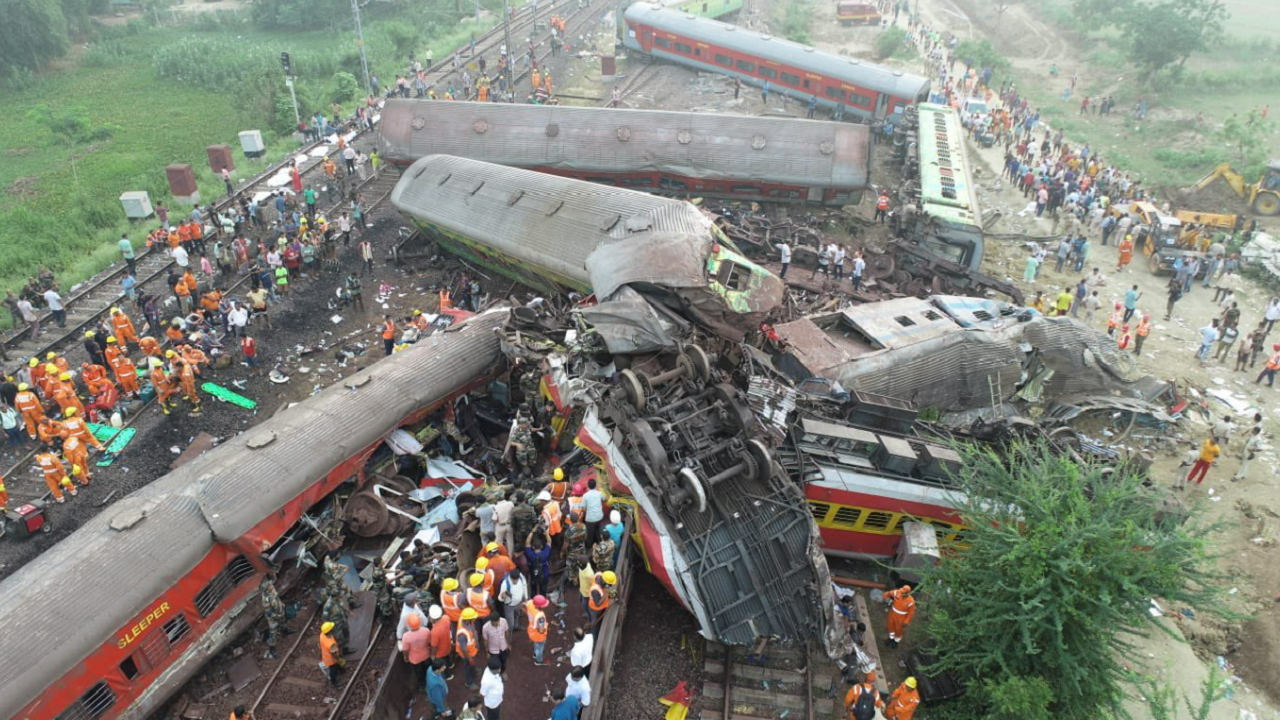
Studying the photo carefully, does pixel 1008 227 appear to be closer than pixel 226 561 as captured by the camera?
No

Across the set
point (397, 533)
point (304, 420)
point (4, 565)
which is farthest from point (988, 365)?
point (4, 565)

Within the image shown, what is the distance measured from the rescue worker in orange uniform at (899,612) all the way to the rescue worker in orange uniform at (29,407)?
15.3 meters

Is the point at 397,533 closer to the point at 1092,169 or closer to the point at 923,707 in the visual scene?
the point at 923,707

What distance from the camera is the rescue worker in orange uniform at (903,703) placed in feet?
30.9

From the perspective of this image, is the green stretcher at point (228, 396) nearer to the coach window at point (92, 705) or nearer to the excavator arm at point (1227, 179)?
the coach window at point (92, 705)

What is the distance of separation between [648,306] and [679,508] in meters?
4.13

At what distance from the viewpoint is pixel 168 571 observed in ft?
31.7

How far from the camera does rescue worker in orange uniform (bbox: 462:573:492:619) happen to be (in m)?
8.84

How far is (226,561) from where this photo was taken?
1053 cm

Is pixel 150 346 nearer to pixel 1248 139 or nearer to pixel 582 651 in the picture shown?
pixel 582 651

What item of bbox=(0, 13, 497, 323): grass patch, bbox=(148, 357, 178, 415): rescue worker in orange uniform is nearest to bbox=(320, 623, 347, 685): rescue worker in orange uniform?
bbox=(148, 357, 178, 415): rescue worker in orange uniform

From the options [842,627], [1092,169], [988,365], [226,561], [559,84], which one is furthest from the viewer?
[559,84]

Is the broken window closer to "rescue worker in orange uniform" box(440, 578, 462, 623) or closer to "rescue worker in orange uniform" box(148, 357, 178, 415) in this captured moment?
"rescue worker in orange uniform" box(440, 578, 462, 623)

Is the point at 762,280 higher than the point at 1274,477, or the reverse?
the point at 762,280
